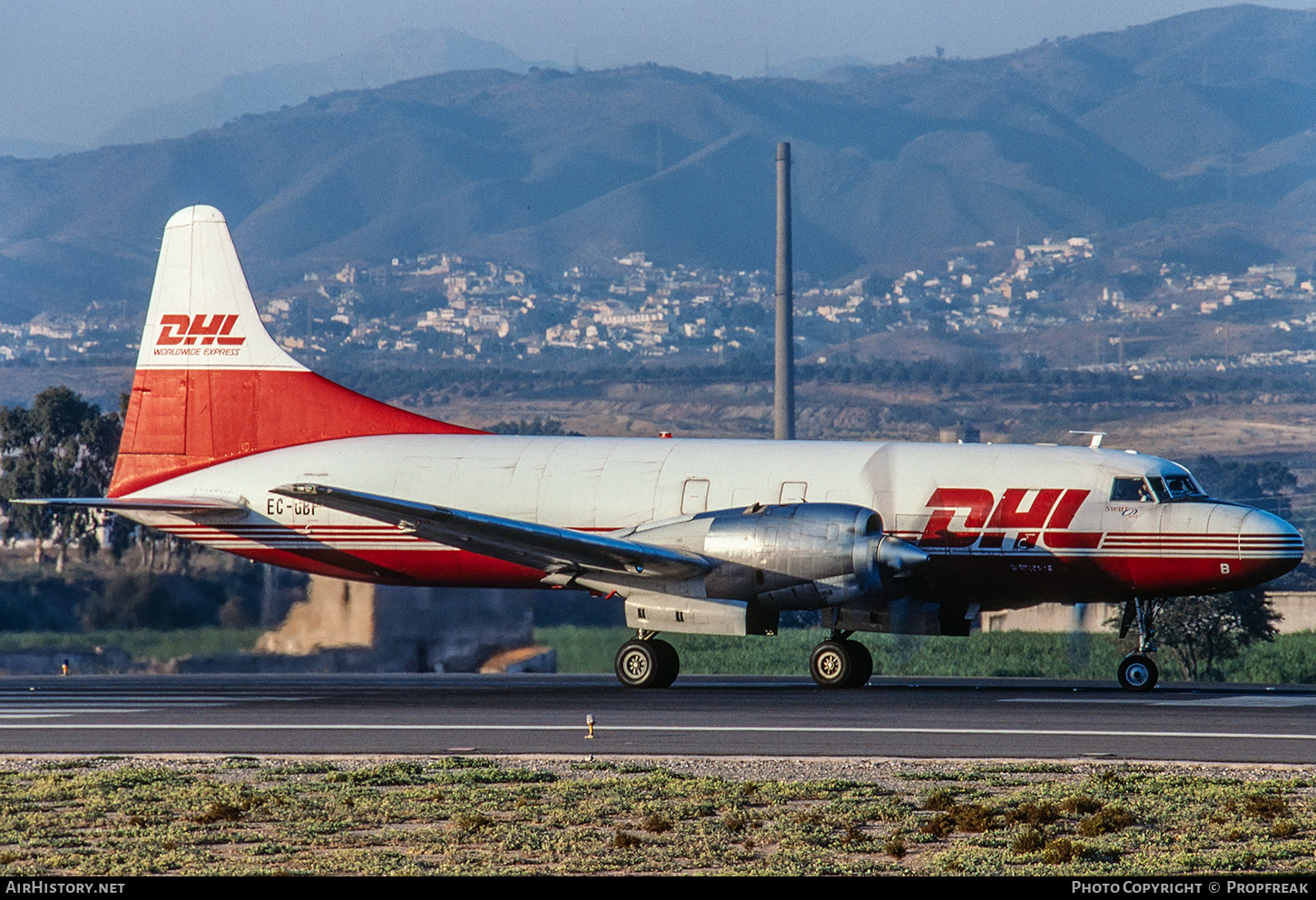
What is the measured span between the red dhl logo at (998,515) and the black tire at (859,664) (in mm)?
2073

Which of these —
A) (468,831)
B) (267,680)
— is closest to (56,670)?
(267,680)

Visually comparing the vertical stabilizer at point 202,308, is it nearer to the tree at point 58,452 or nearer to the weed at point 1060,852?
the weed at point 1060,852

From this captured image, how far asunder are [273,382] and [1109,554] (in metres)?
16.2

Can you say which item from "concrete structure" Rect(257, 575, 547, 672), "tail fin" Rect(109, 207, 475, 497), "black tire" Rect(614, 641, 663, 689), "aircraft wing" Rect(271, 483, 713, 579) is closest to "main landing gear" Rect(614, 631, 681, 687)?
"black tire" Rect(614, 641, 663, 689)

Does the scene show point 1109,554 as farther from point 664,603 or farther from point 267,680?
point 267,680

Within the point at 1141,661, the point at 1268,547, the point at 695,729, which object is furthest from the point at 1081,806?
the point at 1141,661

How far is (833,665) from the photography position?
2630 cm

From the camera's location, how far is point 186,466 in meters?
32.0

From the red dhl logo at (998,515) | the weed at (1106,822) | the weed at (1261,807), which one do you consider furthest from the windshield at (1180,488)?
the weed at (1106,822)

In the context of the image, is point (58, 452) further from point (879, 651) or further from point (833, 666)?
point (833, 666)

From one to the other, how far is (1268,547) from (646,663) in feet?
32.2

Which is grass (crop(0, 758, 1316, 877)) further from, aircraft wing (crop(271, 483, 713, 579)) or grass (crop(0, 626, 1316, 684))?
A: grass (crop(0, 626, 1316, 684))

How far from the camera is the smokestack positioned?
80.3 meters

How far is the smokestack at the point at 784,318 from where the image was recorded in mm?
Result: 80312
